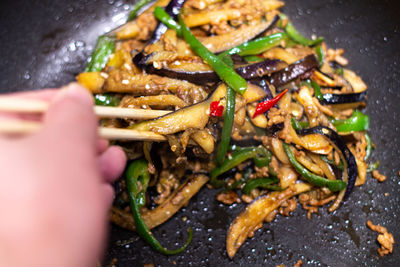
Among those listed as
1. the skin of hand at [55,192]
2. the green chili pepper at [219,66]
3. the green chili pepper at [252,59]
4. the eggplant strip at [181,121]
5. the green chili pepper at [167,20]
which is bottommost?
the eggplant strip at [181,121]

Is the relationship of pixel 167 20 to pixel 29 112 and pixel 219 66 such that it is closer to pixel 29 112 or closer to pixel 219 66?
pixel 219 66

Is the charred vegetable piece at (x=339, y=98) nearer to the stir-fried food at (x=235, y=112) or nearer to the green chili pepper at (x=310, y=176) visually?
the stir-fried food at (x=235, y=112)

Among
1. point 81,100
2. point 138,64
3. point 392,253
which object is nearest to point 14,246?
point 81,100

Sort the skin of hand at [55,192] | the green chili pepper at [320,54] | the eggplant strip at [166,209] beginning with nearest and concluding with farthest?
the skin of hand at [55,192], the eggplant strip at [166,209], the green chili pepper at [320,54]

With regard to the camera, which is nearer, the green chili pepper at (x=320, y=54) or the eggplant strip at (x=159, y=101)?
the eggplant strip at (x=159, y=101)

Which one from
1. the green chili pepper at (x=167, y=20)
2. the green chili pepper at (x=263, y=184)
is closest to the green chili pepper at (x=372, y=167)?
the green chili pepper at (x=263, y=184)

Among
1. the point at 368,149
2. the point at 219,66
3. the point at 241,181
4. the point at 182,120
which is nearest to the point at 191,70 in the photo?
the point at 219,66

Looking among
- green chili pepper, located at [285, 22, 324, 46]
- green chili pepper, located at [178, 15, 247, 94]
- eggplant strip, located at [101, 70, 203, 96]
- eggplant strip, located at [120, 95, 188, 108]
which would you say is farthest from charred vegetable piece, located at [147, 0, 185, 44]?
green chili pepper, located at [285, 22, 324, 46]

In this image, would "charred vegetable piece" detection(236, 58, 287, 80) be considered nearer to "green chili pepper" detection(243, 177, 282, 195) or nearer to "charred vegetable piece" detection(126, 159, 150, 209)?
"green chili pepper" detection(243, 177, 282, 195)
